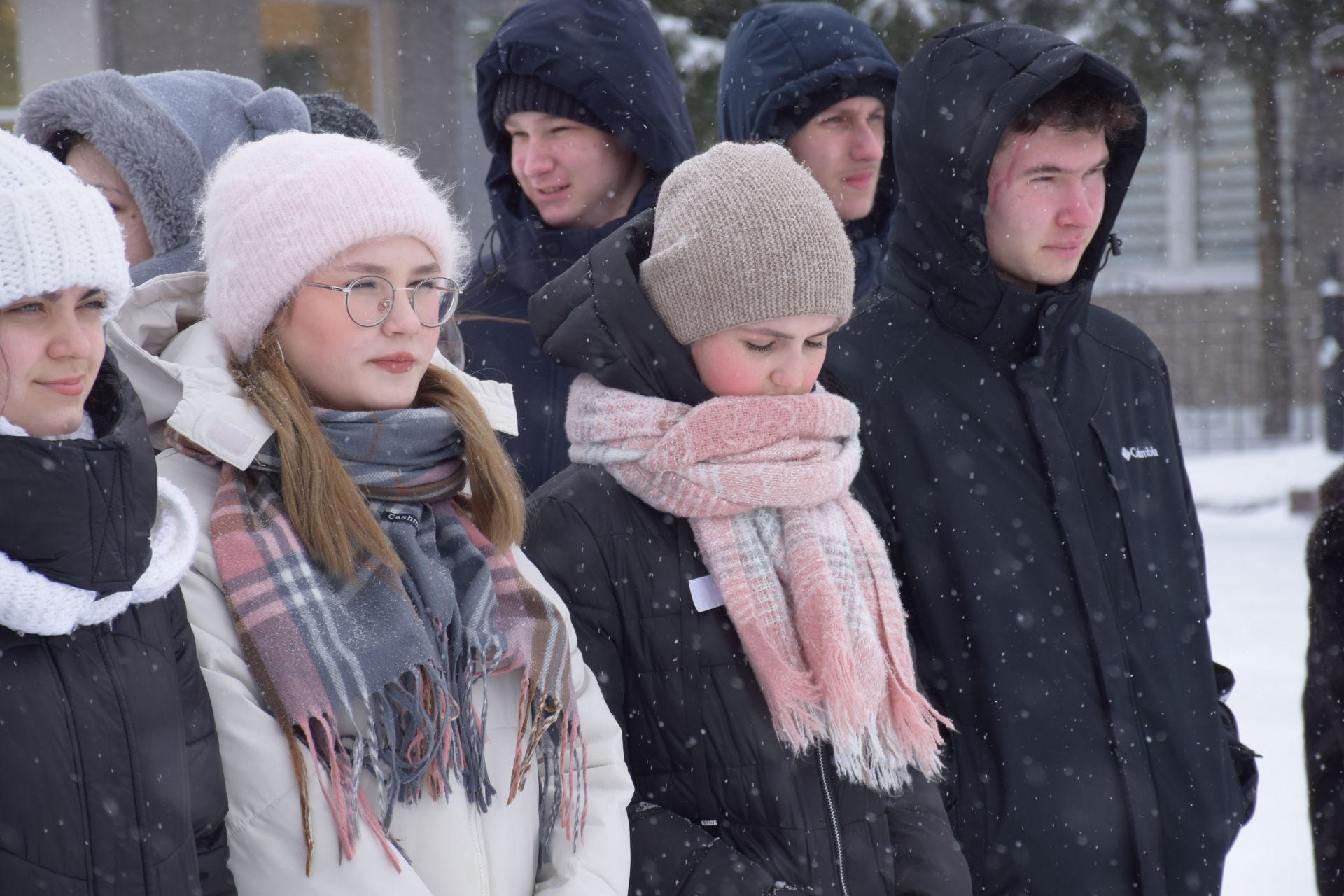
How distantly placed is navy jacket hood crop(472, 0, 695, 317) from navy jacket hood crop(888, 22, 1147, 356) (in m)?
0.68

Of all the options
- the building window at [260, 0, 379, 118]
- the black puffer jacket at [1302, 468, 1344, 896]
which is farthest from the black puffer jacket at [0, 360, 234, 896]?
the building window at [260, 0, 379, 118]

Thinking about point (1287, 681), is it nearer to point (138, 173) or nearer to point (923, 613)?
point (923, 613)

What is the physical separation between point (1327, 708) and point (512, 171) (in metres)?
2.28

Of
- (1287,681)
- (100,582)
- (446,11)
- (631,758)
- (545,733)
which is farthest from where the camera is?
(446,11)

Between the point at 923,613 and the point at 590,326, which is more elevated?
the point at 590,326

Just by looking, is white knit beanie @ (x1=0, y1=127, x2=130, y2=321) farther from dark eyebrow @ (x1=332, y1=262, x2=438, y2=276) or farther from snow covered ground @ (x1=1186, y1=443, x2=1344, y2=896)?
snow covered ground @ (x1=1186, y1=443, x2=1344, y2=896)

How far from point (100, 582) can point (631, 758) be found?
3.38 ft

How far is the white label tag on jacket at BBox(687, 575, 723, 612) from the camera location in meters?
2.22

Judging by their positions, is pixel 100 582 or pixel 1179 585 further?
pixel 1179 585

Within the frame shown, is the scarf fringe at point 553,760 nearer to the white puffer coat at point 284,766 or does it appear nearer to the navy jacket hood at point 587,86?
the white puffer coat at point 284,766

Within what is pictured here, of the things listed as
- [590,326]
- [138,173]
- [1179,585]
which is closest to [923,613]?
[1179,585]

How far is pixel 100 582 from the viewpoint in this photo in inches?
56.9

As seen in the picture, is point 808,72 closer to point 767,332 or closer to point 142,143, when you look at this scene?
point 767,332

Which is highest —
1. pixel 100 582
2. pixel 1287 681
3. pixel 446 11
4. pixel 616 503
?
pixel 446 11
